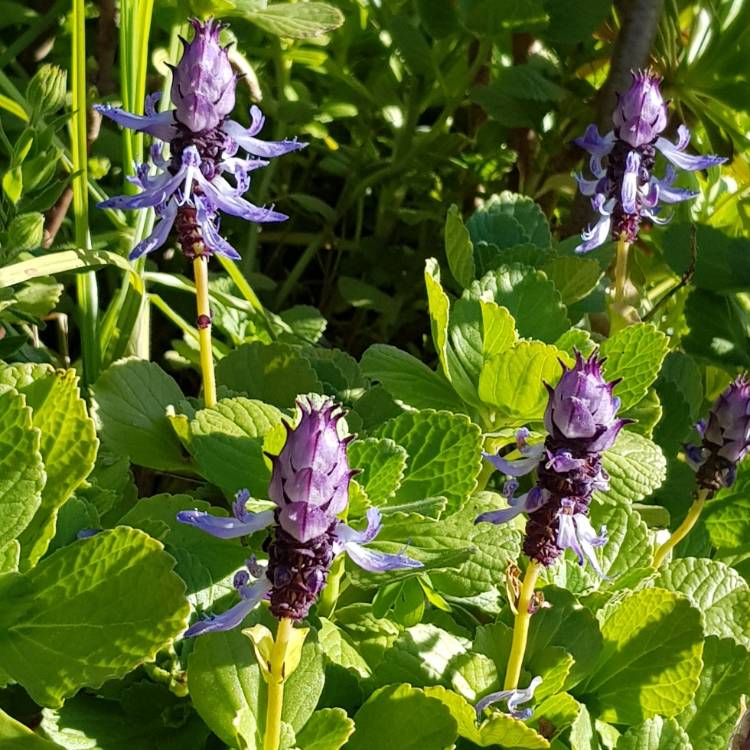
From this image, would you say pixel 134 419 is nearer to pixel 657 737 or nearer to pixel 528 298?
pixel 528 298

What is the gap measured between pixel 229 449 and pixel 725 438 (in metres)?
0.41

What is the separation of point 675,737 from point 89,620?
41cm

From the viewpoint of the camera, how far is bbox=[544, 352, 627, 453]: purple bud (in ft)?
1.95

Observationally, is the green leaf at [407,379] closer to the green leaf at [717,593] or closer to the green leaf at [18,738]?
the green leaf at [717,593]

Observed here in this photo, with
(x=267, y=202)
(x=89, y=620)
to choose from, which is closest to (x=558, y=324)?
(x=89, y=620)

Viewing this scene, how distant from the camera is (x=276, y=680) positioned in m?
0.56

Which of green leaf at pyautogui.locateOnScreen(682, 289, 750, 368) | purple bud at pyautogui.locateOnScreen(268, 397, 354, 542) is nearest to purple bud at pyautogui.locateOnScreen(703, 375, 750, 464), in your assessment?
green leaf at pyautogui.locateOnScreen(682, 289, 750, 368)

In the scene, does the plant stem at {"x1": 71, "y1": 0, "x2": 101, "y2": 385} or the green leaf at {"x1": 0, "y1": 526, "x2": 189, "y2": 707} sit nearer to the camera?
the green leaf at {"x1": 0, "y1": 526, "x2": 189, "y2": 707}

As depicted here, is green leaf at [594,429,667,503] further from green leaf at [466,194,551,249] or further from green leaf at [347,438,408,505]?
green leaf at [466,194,551,249]

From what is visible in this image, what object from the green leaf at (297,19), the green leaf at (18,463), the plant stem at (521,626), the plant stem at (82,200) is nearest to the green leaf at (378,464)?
the plant stem at (521,626)

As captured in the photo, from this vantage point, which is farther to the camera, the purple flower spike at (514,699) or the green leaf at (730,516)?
the green leaf at (730,516)

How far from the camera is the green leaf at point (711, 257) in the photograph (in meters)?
1.23

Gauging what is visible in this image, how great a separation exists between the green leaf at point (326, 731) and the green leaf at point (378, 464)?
16 cm

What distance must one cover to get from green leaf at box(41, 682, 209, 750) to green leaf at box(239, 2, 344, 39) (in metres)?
0.61
